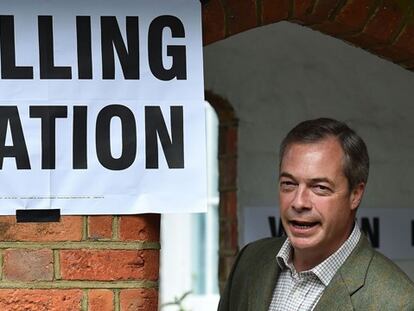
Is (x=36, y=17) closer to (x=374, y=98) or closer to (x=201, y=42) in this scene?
(x=201, y=42)

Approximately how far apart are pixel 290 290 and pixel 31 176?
0.83 metres

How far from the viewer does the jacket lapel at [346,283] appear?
130 inches

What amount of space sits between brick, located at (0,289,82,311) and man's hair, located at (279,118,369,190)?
2.48ft

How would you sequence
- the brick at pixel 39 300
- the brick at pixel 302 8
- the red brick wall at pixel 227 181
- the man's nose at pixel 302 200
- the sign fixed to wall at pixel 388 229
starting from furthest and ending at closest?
the red brick wall at pixel 227 181 < the sign fixed to wall at pixel 388 229 < the brick at pixel 302 8 < the brick at pixel 39 300 < the man's nose at pixel 302 200

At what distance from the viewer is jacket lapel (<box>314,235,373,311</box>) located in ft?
10.9

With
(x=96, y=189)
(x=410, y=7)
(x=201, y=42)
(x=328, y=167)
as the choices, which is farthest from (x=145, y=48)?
(x=410, y=7)

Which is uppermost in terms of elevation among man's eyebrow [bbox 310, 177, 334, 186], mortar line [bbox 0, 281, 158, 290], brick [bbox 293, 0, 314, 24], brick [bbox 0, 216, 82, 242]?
brick [bbox 293, 0, 314, 24]

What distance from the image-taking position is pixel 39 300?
356cm

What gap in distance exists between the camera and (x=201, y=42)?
3.66 m

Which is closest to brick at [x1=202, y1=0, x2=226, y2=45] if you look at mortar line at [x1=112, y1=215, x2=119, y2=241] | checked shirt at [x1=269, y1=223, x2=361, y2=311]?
mortar line at [x1=112, y1=215, x2=119, y2=241]

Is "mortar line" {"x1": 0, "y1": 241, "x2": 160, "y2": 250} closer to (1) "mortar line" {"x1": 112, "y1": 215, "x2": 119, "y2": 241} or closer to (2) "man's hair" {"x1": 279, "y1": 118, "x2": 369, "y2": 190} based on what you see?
(1) "mortar line" {"x1": 112, "y1": 215, "x2": 119, "y2": 241}

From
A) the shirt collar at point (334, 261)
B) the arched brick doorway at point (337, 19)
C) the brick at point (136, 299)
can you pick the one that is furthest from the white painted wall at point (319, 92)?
the shirt collar at point (334, 261)

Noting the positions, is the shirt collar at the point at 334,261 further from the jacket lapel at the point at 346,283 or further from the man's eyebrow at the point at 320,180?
the man's eyebrow at the point at 320,180

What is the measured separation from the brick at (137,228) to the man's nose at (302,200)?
1.76 feet
